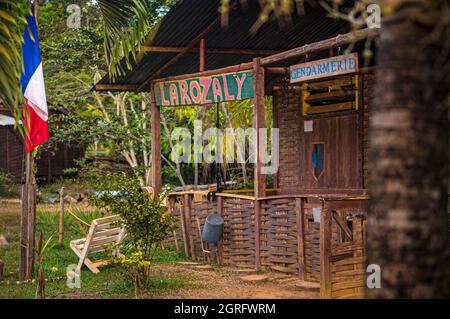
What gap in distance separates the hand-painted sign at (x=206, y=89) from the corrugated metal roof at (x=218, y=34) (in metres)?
0.51

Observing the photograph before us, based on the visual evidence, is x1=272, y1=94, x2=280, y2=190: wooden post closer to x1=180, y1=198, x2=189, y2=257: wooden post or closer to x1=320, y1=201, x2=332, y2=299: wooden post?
x1=180, y1=198, x2=189, y2=257: wooden post

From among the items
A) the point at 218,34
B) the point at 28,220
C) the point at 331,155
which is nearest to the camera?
the point at 28,220

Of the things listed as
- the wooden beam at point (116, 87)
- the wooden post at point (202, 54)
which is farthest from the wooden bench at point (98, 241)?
the wooden beam at point (116, 87)

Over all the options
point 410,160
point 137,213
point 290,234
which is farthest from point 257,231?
point 410,160

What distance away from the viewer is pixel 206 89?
12430mm

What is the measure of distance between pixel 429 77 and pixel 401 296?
3.60ft

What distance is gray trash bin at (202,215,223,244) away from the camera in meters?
11.9

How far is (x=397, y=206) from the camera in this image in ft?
12.4

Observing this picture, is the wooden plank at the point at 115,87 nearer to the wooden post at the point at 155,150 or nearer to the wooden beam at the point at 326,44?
the wooden post at the point at 155,150

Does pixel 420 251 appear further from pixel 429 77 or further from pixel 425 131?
pixel 429 77

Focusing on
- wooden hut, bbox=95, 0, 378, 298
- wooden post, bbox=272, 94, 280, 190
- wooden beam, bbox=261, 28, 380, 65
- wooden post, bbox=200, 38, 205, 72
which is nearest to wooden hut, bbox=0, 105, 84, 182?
wooden post, bbox=272, 94, 280, 190

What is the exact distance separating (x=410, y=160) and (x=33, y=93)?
6909 millimetres

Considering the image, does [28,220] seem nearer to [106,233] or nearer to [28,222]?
[28,222]
